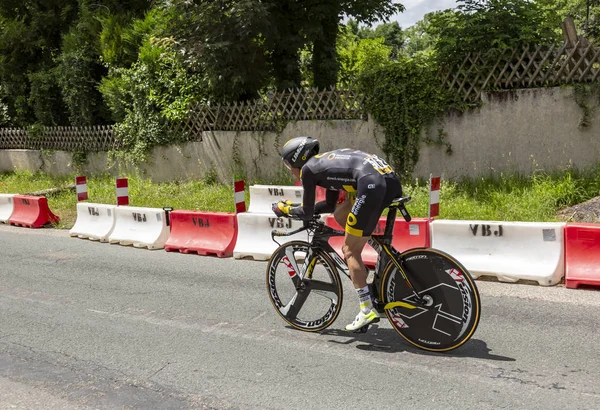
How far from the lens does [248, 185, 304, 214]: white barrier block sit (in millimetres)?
12000

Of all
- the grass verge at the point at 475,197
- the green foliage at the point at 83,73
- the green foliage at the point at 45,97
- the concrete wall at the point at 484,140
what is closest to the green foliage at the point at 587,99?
the concrete wall at the point at 484,140

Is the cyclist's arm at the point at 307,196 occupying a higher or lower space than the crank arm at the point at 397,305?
higher

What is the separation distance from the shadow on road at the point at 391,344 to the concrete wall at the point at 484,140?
6819 mm

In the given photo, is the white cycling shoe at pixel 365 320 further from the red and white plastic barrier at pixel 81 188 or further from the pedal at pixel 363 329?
the red and white plastic barrier at pixel 81 188

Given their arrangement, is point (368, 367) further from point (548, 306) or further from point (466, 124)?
point (466, 124)

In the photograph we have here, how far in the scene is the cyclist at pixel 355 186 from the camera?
Result: 17.4 ft

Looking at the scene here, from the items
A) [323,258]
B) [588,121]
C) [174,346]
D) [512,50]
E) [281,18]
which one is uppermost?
[281,18]

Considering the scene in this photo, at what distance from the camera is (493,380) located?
15.5ft

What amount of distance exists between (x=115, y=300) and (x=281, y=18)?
10027 millimetres

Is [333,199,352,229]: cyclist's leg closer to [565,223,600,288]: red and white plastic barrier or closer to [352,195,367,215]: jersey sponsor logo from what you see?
[352,195,367,215]: jersey sponsor logo

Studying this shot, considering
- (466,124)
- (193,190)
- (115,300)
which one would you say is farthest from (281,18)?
(115,300)

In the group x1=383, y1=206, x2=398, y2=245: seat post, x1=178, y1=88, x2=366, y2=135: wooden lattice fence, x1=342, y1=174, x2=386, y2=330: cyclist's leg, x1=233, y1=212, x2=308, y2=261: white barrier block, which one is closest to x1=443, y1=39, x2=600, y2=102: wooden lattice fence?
x1=178, y1=88, x2=366, y2=135: wooden lattice fence

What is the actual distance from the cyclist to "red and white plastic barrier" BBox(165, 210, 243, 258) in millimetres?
3926

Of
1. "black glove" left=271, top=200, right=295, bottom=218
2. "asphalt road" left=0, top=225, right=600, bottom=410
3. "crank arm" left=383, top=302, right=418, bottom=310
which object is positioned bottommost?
"asphalt road" left=0, top=225, right=600, bottom=410
